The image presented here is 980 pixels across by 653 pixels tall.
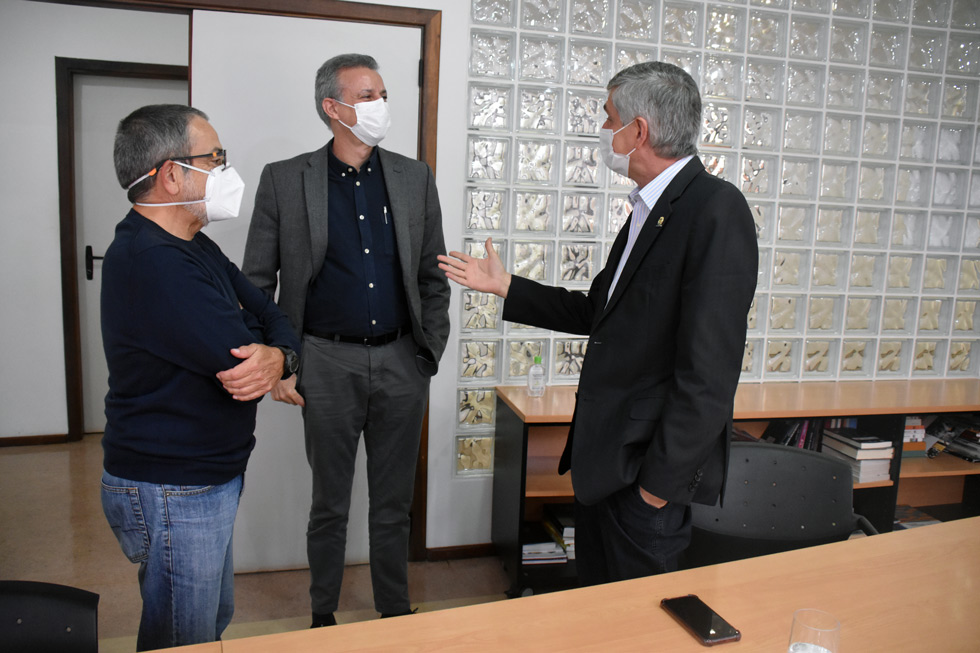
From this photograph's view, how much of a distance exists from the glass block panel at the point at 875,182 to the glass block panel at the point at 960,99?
1.34ft

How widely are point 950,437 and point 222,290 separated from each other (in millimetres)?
3412

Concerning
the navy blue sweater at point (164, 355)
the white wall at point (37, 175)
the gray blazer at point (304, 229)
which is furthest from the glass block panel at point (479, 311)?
the white wall at point (37, 175)

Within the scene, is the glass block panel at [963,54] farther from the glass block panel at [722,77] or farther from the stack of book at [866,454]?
the stack of book at [866,454]

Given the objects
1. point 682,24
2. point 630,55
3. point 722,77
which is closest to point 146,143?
point 630,55

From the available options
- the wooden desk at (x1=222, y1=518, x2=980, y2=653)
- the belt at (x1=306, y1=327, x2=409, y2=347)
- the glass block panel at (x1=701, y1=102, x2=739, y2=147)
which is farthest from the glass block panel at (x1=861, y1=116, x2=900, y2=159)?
the belt at (x1=306, y1=327, x2=409, y2=347)

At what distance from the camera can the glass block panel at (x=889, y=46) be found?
3.19 metres

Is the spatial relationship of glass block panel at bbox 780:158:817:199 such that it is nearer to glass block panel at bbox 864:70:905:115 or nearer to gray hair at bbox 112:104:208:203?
glass block panel at bbox 864:70:905:115

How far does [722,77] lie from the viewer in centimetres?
305

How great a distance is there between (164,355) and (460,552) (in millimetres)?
1957

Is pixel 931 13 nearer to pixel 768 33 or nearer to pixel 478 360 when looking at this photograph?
pixel 768 33

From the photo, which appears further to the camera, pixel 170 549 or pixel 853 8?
pixel 853 8

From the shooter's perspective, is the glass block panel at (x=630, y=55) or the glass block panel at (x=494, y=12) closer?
the glass block panel at (x=494, y=12)

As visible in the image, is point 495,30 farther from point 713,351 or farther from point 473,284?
point 713,351

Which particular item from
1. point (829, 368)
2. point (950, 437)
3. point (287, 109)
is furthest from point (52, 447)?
point (950, 437)
